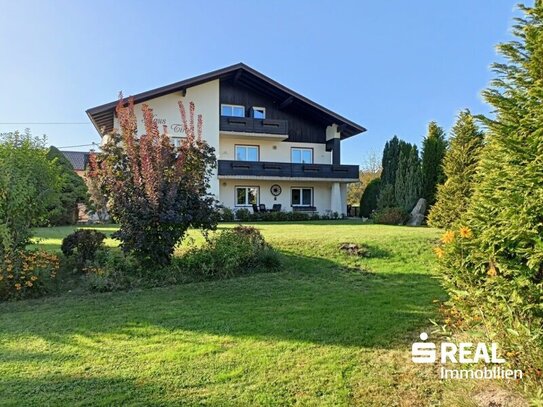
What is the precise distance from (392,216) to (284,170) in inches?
323

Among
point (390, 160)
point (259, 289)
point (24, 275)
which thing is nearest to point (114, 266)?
point (24, 275)

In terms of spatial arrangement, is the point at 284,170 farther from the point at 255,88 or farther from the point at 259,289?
the point at 259,289

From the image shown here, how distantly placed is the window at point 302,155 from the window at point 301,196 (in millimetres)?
1904

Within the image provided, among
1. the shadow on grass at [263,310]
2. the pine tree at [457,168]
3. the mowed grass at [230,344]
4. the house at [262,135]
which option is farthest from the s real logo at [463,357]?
the house at [262,135]

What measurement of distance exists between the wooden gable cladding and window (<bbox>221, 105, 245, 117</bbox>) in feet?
0.80

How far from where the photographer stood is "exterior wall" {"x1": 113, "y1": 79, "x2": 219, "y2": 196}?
22625mm

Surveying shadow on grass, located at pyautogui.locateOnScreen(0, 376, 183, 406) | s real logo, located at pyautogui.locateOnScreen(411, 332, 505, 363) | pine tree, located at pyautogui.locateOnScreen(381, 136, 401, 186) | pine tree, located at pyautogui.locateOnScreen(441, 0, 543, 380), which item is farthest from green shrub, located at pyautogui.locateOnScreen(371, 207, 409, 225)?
shadow on grass, located at pyautogui.locateOnScreen(0, 376, 183, 406)

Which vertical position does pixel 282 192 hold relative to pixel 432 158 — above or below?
below

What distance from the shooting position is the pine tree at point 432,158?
1833 cm

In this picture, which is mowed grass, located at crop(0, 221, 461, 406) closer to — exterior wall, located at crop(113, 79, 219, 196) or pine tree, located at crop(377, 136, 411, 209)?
pine tree, located at crop(377, 136, 411, 209)

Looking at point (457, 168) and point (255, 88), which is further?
point (255, 88)

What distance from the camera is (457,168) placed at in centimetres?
1077

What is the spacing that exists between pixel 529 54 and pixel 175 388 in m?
4.06

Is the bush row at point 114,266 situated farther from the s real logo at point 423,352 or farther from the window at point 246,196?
the window at point 246,196
